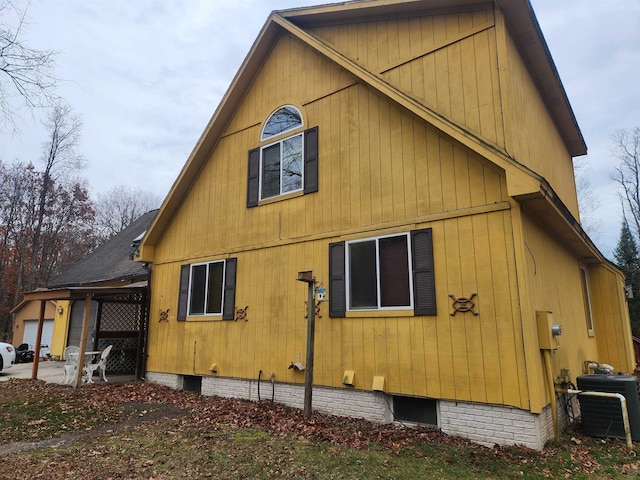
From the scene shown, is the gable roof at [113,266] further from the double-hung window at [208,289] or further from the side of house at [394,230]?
the side of house at [394,230]

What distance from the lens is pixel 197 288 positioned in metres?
9.62

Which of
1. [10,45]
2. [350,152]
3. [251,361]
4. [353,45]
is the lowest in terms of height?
[251,361]

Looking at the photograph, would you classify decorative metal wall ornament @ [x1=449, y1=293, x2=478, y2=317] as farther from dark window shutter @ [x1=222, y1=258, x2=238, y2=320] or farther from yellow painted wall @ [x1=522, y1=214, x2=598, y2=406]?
dark window shutter @ [x1=222, y1=258, x2=238, y2=320]

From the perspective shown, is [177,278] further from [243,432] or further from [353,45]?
[353,45]

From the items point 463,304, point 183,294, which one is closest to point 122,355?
point 183,294

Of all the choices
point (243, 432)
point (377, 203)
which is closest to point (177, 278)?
point (243, 432)

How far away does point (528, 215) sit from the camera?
5.78m

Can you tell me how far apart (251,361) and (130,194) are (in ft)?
110

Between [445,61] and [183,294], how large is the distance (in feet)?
25.4

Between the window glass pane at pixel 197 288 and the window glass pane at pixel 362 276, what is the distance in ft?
13.9

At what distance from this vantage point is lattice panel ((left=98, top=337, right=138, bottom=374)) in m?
11.7

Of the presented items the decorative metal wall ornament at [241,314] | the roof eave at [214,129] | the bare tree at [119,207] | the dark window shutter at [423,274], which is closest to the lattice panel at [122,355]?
the roof eave at [214,129]

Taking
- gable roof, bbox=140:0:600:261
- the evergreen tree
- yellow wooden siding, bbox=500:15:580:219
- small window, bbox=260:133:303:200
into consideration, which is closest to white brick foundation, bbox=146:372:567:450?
gable roof, bbox=140:0:600:261

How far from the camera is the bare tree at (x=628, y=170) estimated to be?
26094mm
